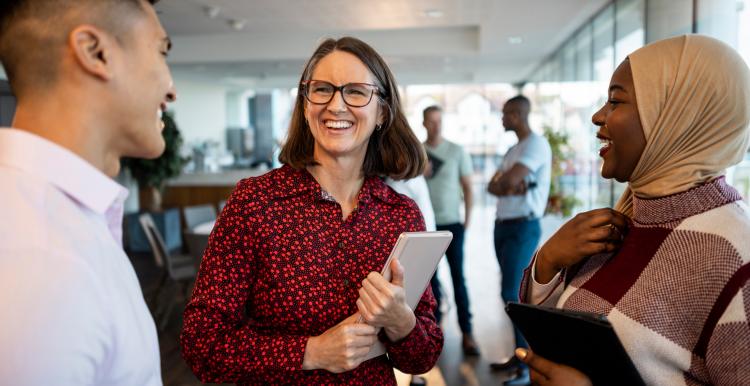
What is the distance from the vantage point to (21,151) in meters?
0.69

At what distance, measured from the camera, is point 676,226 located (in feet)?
3.47

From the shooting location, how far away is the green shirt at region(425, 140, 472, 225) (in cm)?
455

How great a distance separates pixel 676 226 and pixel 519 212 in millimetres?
2840

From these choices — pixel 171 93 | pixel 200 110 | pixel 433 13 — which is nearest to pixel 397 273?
pixel 171 93

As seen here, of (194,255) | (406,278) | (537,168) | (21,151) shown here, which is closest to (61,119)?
(21,151)

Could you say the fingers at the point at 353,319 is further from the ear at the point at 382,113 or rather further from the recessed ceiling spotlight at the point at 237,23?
the recessed ceiling spotlight at the point at 237,23

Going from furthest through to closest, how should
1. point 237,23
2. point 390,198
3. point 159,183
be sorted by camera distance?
point 159,183 < point 237,23 < point 390,198

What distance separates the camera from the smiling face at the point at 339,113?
147 cm

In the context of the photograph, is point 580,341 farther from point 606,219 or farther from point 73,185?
point 73,185

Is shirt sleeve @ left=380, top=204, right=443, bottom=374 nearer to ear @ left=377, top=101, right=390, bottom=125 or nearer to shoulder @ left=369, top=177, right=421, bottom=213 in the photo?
shoulder @ left=369, top=177, right=421, bottom=213

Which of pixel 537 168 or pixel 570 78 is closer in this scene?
pixel 537 168

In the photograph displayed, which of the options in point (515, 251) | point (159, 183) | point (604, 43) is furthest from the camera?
point (159, 183)

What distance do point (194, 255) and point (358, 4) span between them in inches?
120

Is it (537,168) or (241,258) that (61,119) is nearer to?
(241,258)
